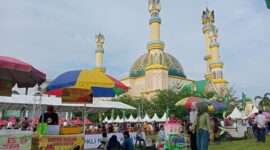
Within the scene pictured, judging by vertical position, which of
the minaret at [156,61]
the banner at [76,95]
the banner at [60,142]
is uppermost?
the minaret at [156,61]

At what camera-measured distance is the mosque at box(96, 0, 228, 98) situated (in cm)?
3725

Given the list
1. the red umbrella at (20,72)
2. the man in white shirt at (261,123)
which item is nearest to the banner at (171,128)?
the red umbrella at (20,72)

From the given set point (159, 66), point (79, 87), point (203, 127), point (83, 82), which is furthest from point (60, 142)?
point (159, 66)

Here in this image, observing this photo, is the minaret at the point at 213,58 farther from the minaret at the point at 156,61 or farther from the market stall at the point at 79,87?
the market stall at the point at 79,87

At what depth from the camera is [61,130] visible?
5.60 meters

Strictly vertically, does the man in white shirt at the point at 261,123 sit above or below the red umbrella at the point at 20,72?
below

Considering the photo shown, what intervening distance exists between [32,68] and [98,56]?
45089mm

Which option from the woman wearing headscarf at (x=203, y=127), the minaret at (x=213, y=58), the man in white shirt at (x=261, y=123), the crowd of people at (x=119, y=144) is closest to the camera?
the woman wearing headscarf at (x=203, y=127)

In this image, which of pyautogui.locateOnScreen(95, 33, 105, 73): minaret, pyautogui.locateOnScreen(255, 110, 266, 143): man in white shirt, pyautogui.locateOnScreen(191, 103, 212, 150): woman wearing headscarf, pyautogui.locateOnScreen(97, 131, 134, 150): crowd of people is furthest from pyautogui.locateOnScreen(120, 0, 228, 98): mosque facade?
pyautogui.locateOnScreen(191, 103, 212, 150): woman wearing headscarf

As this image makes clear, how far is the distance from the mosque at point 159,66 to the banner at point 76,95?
99.1 feet

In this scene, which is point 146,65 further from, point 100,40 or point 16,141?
point 16,141

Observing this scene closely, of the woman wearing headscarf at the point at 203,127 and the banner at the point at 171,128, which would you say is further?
the banner at the point at 171,128

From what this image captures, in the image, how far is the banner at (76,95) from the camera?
662 centimetres

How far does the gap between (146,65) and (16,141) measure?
1732 inches
